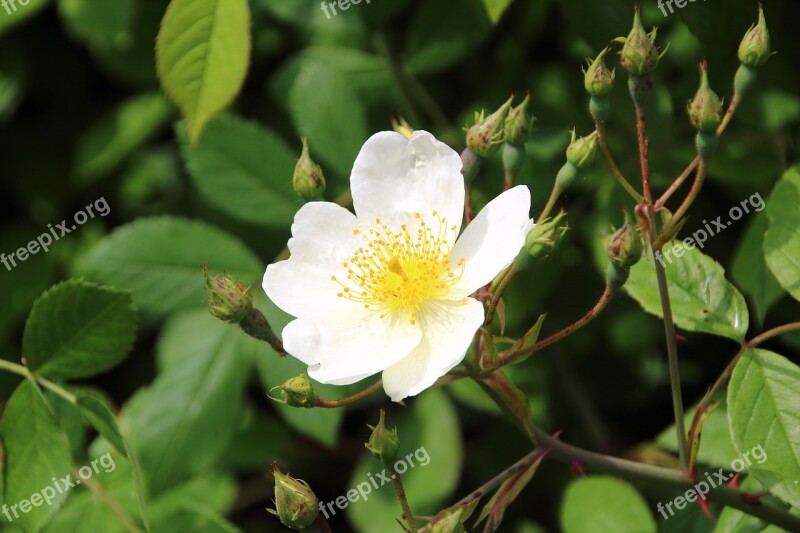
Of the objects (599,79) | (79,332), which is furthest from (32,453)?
(599,79)

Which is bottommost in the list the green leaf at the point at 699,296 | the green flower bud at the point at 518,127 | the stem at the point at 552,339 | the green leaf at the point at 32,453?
the green leaf at the point at 699,296

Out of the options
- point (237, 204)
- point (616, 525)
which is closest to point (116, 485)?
point (237, 204)

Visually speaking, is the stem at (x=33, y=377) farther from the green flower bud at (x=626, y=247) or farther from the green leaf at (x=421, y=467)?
the green flower bud at (x=626, y=247)

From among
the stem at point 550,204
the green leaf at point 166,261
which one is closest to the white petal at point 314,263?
the stem at point 550,204

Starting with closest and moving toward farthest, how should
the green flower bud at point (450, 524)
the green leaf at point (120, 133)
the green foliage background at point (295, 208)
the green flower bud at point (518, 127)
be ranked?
1. the green flower bud at point (450, 524)
2. the green flower bud at point (518, 127)
3. the green foliage background at point (295, 208)
4. the green leaf at point (120, 133)

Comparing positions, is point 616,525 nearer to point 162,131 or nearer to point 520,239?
point 520,239

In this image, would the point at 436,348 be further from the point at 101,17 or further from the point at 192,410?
the point at 101,17
